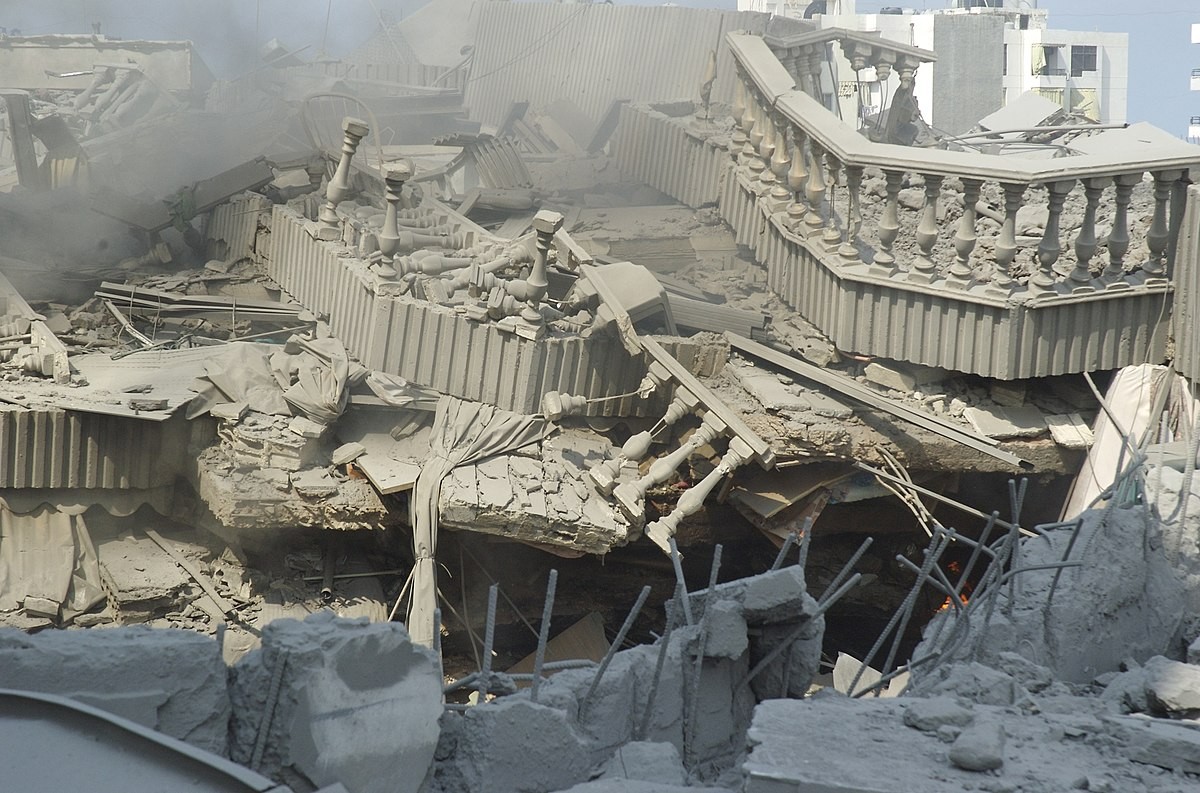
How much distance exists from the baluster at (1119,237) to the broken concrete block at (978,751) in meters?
5.00

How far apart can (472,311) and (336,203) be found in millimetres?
2453

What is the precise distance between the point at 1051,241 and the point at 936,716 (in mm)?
4747

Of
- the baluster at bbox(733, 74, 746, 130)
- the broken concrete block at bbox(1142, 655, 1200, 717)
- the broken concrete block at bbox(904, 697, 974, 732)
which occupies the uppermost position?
the baluster at bbox(733, 74, 746, 130)

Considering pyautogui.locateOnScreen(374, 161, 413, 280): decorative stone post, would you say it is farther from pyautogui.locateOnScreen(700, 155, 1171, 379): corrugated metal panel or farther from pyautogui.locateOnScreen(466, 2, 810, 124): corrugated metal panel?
pyautogui.locateOnScreen(466, 2, 810, 124): corrugated metal panel

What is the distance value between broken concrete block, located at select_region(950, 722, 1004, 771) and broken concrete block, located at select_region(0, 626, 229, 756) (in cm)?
175

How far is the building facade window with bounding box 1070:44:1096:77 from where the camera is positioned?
3512 centimetres

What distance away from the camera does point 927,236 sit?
754 centimetres

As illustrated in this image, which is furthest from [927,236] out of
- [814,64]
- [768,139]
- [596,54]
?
[596,54]

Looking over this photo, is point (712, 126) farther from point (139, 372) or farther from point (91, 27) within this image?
point (91, 27)

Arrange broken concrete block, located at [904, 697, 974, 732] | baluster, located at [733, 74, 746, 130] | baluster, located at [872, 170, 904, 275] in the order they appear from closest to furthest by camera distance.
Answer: broken concrete block, located at [904, 697, 974, 732] → baluster, located at [872, 170, 904, 275] → baluster, located at [733, 74, 746, 130]

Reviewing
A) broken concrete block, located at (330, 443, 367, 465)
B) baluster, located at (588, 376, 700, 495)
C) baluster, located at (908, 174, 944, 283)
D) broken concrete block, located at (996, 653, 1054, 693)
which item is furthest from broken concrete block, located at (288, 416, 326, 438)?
broken concrete block, located at (996, 653, 1054, 693)

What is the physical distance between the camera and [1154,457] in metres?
6.06

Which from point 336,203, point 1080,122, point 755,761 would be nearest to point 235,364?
point 336,203

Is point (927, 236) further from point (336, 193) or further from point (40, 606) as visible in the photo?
point (40, 606)
